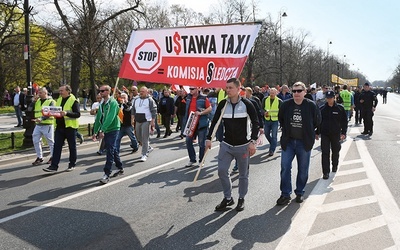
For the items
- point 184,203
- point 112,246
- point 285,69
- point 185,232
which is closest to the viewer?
point 112,246

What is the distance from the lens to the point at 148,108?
9984 mm

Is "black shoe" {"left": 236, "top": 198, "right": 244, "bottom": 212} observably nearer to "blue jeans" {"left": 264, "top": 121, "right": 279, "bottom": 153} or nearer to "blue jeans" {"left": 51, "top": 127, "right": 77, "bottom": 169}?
"blue jeans" {"left": 51, "top": 127, "right": 77, "bottom": 169}

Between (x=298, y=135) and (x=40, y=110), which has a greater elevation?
(x=40, y=110)

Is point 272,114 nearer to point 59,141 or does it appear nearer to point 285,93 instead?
point 285,93

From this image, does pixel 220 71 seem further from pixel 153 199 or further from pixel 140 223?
pixel 140 223

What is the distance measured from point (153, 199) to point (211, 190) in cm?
112

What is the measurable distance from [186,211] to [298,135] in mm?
2124

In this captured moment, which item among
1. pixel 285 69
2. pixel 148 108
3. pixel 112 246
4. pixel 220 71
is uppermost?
pixel 285 69

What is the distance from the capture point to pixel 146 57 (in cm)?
793

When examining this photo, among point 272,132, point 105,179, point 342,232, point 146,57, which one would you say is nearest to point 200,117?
point 146,57

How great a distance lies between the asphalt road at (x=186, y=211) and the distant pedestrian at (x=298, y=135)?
33cm

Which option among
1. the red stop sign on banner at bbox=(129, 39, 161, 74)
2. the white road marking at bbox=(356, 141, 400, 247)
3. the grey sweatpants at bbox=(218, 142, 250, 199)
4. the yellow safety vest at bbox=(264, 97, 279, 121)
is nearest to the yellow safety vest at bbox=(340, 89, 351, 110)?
Answer: the yellow safety vest at bbox=(264, 97, 279, 121)

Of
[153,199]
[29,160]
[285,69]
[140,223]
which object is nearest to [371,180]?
[153,199]

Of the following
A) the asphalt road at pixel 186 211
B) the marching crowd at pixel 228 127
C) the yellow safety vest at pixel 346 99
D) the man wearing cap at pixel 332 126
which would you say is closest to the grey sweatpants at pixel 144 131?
the marching crowd at pixel 228 127
